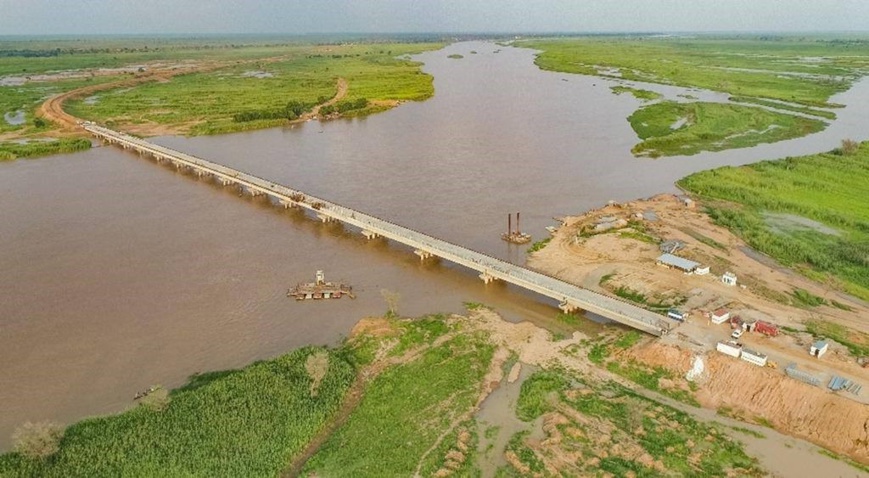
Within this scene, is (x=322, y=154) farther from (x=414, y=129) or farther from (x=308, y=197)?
(x=308, y=197)

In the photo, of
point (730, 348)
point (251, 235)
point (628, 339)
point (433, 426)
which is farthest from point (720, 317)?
point (251, 235)

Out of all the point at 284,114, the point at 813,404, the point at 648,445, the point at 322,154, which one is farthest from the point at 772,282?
the point at 284,114

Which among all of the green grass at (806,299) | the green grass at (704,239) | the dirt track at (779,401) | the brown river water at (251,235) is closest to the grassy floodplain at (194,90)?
the brown river water at (251,235)

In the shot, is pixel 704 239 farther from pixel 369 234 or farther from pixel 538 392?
pixel 369 234

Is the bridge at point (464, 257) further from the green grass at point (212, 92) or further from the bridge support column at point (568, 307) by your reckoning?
the green grass at point (212, 92)

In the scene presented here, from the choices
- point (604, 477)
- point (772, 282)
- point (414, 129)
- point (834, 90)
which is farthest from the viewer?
point (834, 90)

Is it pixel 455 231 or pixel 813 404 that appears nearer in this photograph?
pixel 813 404
